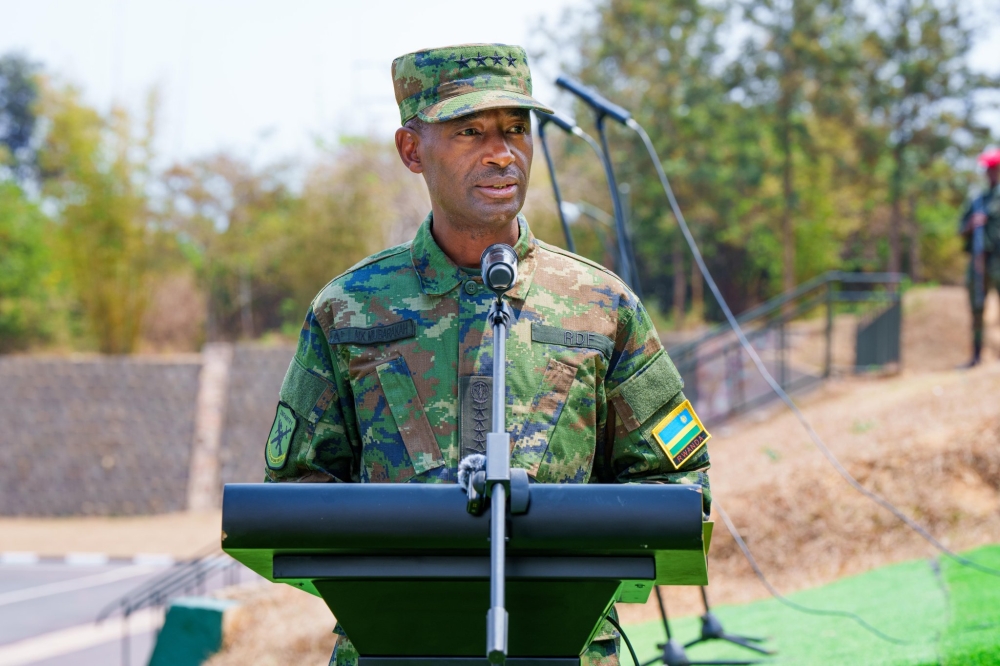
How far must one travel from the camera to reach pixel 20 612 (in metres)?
12.0

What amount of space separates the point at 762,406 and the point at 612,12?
1247 centimetres

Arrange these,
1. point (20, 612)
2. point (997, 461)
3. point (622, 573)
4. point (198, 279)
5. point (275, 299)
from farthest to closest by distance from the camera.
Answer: point (275, 299) → point (198, 279) → point (20, 612) → point (997, 461) → point (622, 573)

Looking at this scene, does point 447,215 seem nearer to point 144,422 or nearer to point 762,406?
point 762,406

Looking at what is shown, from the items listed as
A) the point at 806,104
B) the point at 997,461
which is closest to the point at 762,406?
the point at 997,461

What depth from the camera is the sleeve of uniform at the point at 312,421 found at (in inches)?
79.2

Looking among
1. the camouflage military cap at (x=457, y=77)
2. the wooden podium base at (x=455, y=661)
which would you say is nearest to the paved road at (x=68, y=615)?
the camouflage military cap at (x=457, y=77)

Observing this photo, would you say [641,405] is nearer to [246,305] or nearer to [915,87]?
[915,87]

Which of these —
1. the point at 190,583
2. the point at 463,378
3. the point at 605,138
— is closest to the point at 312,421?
the point at 463,378

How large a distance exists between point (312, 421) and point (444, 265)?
0.41m

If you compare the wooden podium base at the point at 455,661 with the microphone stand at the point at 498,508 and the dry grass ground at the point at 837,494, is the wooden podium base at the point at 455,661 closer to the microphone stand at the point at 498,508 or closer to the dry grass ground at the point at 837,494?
the microphone stand at the point at 498,508

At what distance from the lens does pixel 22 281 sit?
2898 centimetres

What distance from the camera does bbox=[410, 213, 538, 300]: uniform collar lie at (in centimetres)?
205

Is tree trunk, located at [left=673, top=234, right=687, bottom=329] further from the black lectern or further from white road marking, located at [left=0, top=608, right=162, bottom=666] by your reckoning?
the black lectern

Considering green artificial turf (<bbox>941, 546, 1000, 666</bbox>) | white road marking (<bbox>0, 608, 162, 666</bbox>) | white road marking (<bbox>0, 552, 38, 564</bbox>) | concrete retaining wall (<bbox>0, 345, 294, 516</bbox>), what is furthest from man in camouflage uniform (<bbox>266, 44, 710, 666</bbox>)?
concrete retaining wall (<bbox>0, 345, 294, 516</bbox>)
